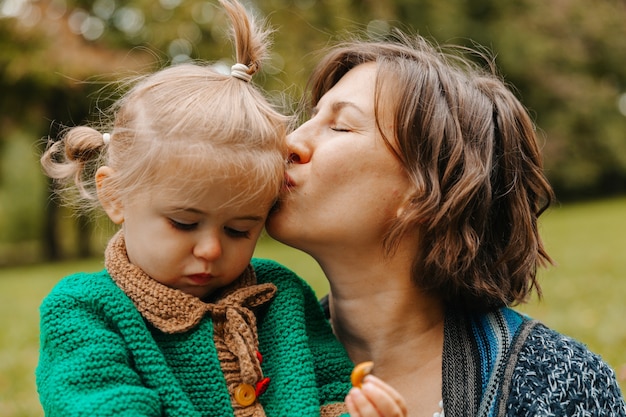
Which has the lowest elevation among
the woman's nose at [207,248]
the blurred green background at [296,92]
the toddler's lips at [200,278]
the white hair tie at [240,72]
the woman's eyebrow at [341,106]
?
the blurred green background at [296,92]

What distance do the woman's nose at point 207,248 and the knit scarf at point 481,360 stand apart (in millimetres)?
791

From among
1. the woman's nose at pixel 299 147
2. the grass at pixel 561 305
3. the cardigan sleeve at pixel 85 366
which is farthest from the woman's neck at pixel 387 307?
the grass at pixel 561 305

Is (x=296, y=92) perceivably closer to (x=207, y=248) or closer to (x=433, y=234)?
(x=433, y=234)

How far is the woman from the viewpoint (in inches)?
87.7

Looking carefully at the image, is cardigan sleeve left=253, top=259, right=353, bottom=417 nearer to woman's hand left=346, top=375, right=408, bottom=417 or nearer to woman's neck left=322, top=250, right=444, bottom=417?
woman's neck left=322, top=250, right=444, bottom=417

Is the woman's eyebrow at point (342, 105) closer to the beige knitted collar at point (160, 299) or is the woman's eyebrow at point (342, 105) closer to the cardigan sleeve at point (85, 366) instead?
the beige knitted collar at point (160, 299)

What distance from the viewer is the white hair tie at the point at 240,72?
2328mm

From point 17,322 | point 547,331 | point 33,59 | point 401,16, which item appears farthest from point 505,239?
point 401,16

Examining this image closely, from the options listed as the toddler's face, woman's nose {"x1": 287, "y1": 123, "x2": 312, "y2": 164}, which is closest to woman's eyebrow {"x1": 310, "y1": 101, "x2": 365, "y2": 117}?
→ woman's nose {"x1": 287, "y1": 123, "x2": 312, "y2": 164}

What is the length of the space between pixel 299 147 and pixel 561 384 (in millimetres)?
1047

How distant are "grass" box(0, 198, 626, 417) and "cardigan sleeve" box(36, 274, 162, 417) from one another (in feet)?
6.43

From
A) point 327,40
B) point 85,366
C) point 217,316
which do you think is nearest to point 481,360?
point 217,316

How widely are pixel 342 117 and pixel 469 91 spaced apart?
444mm

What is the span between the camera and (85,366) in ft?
6.24
